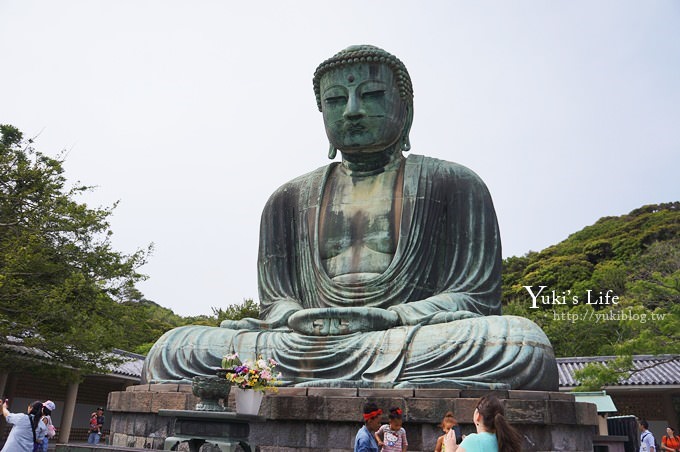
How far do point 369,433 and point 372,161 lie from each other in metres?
5.17

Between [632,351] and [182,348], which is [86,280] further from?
[632,351]

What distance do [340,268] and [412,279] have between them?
962mm

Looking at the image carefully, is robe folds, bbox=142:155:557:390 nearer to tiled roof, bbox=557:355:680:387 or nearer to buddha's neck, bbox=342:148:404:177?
→ buddha's neck, bbox=342:148:404:177

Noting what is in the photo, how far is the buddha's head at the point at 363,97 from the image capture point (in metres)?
8.23

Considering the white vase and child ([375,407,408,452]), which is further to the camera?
the white vase

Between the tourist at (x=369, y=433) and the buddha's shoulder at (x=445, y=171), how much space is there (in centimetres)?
457

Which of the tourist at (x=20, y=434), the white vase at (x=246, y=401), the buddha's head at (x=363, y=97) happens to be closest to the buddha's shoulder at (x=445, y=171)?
the buddha's head at (x=363, y=97)

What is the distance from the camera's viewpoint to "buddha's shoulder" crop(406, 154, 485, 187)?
8.09 meters

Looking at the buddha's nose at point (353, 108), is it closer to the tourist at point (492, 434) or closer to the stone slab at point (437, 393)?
the stone slab at point (437, 393)

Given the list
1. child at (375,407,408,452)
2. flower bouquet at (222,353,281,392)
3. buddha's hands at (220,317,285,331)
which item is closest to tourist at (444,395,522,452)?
child at (375,407,408,452)

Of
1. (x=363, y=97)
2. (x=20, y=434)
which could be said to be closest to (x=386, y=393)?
(x=20, y=434)

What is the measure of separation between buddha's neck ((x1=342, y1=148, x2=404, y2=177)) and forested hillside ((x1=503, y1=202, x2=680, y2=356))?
733 centimetres

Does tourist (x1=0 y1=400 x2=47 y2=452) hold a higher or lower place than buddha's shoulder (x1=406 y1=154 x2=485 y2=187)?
lower

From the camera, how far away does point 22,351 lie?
43.3ft
